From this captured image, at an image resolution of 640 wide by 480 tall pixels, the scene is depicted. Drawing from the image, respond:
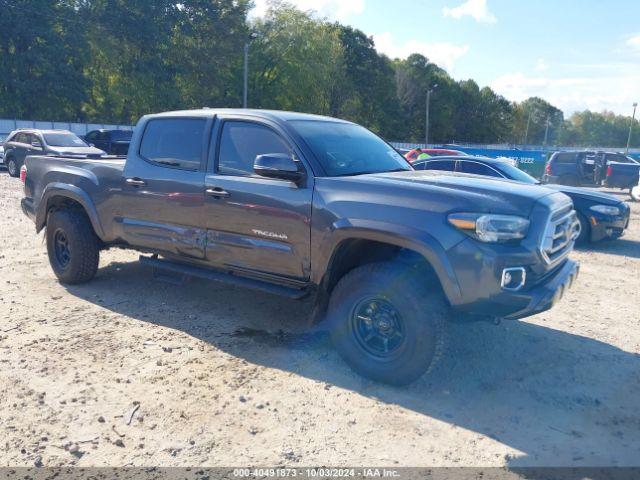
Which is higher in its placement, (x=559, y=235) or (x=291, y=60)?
(x=291, y=60)

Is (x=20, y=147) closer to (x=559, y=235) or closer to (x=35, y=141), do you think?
(x=35, y=141)

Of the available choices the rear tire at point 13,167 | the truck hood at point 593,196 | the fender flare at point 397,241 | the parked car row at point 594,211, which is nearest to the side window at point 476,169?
the parked car row at point 594,211

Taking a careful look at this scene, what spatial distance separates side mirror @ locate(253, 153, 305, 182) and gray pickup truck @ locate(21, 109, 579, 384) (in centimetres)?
1

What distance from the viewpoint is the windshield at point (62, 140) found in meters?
17.9

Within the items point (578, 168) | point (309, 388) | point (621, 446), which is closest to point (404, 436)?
point (309, 388)

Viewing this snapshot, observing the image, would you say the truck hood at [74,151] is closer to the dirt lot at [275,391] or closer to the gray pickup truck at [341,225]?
the dirt lot at [275,391]

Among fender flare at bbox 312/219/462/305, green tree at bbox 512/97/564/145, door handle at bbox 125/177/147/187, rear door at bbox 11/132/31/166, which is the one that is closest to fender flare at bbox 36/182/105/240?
door handle at bbox 125/177/147/187

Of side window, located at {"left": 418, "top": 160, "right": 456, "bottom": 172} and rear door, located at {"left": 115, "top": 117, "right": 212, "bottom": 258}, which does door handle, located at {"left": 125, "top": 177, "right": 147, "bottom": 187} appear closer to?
rear door, located at {"left": 115, "top": 117, "right": 212, "bottom": 258}

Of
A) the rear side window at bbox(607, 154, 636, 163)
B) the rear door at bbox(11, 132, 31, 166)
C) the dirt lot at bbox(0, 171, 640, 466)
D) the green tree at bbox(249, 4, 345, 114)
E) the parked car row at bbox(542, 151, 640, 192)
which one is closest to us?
the dirt lot at bbox(0, 171, 640, 466)

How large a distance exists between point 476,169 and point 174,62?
3859cm

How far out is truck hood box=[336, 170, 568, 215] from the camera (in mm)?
3656

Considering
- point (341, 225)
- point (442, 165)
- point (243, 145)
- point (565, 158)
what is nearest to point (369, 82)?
point (565, 158)

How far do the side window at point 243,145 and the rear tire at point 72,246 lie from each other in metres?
2.09

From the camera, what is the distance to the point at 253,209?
177 inches
